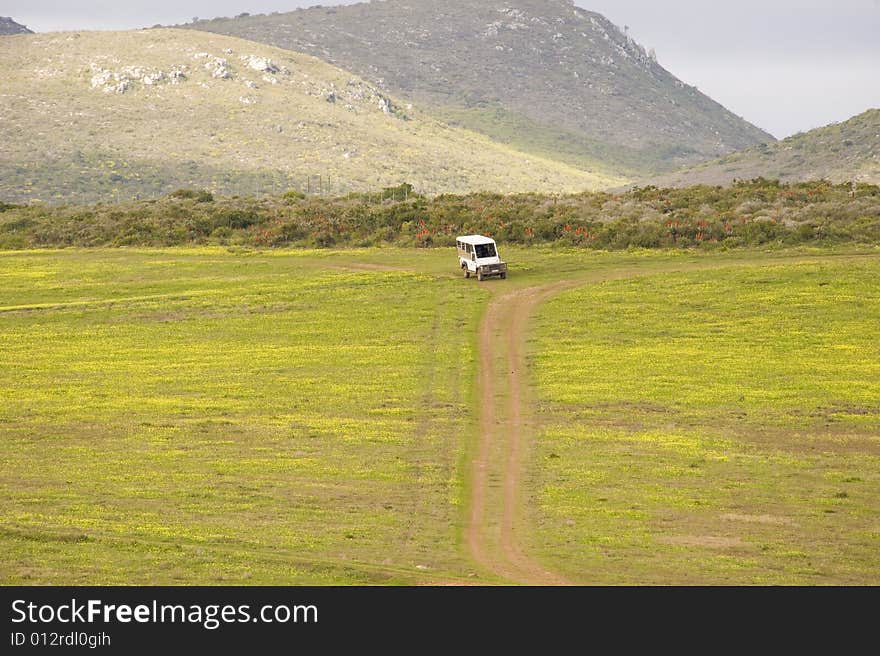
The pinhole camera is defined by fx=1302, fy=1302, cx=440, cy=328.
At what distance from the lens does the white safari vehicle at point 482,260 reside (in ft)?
200

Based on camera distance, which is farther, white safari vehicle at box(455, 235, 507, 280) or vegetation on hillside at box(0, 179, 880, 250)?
vegetation on hillside at box(0, 179, 880, 250)

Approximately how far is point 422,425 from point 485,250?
26.7 metres

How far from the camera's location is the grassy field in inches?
958

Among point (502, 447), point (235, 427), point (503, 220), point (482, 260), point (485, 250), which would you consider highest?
point (503, 220)

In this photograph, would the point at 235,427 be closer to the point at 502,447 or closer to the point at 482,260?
the point at 502,447

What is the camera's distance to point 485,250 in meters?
61.6

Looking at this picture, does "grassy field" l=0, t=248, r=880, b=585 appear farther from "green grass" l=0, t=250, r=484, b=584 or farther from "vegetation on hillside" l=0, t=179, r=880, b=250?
"vegetation on hillside" l=0, t=179, r=880, b=250

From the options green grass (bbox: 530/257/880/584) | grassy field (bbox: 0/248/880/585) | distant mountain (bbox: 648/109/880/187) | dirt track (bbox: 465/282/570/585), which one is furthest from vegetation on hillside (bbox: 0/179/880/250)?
distant mountain (bbox: 648/109/880/187)

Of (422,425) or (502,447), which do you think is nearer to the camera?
(502,447)

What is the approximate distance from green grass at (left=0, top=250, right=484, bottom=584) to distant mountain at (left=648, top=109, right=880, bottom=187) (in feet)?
296

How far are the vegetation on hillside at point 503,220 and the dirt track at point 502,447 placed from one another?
64.2 ft

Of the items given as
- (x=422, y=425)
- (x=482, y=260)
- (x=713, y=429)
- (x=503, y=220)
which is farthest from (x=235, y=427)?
(x=503, y=220)

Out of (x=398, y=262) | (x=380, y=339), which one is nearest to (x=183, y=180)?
(x=398, y=262)

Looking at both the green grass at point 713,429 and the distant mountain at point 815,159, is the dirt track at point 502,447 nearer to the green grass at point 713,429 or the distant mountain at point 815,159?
the green grass at point 713,429
